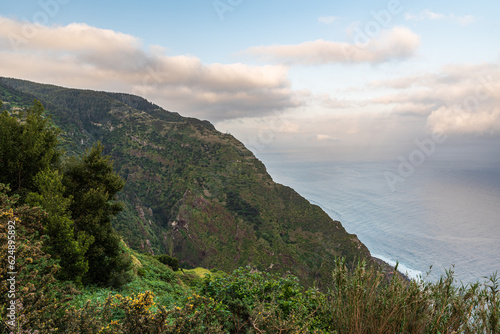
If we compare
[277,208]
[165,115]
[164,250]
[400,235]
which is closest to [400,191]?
[400,235]

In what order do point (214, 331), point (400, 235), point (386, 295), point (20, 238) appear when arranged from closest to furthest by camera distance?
point (214, 331)
point (386, 295)
point (20, 238)
point (400, 235)

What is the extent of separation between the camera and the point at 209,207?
84.8 m

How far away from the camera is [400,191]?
17612 cm

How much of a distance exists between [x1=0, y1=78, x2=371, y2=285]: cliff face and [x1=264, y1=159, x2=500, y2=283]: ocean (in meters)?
30.4

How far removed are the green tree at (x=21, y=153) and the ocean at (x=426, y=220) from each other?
5615 cm

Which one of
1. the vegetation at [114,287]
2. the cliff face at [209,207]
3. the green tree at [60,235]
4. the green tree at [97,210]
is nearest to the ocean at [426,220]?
the cliff face at [209,207]

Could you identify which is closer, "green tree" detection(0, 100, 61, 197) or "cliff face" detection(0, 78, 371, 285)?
"green tree" detection(0, 100, 61, 197)

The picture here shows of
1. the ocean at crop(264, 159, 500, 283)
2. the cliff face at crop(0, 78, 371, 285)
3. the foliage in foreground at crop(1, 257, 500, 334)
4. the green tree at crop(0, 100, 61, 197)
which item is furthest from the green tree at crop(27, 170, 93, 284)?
the cliff face at crop(0, 78, 371, 285)

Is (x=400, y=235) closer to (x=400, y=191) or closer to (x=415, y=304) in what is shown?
(x=400, y=191)

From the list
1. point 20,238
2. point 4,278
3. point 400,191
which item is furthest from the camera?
point 400,191

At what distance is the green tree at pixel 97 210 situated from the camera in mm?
10734

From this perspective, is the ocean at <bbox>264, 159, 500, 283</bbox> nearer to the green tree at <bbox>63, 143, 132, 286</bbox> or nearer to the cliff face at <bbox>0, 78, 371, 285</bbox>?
the cliff face at <bbox>0, 78, 371, 285</bbox>

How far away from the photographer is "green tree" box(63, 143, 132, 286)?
35.2 feet

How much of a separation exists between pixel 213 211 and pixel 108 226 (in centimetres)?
7392
